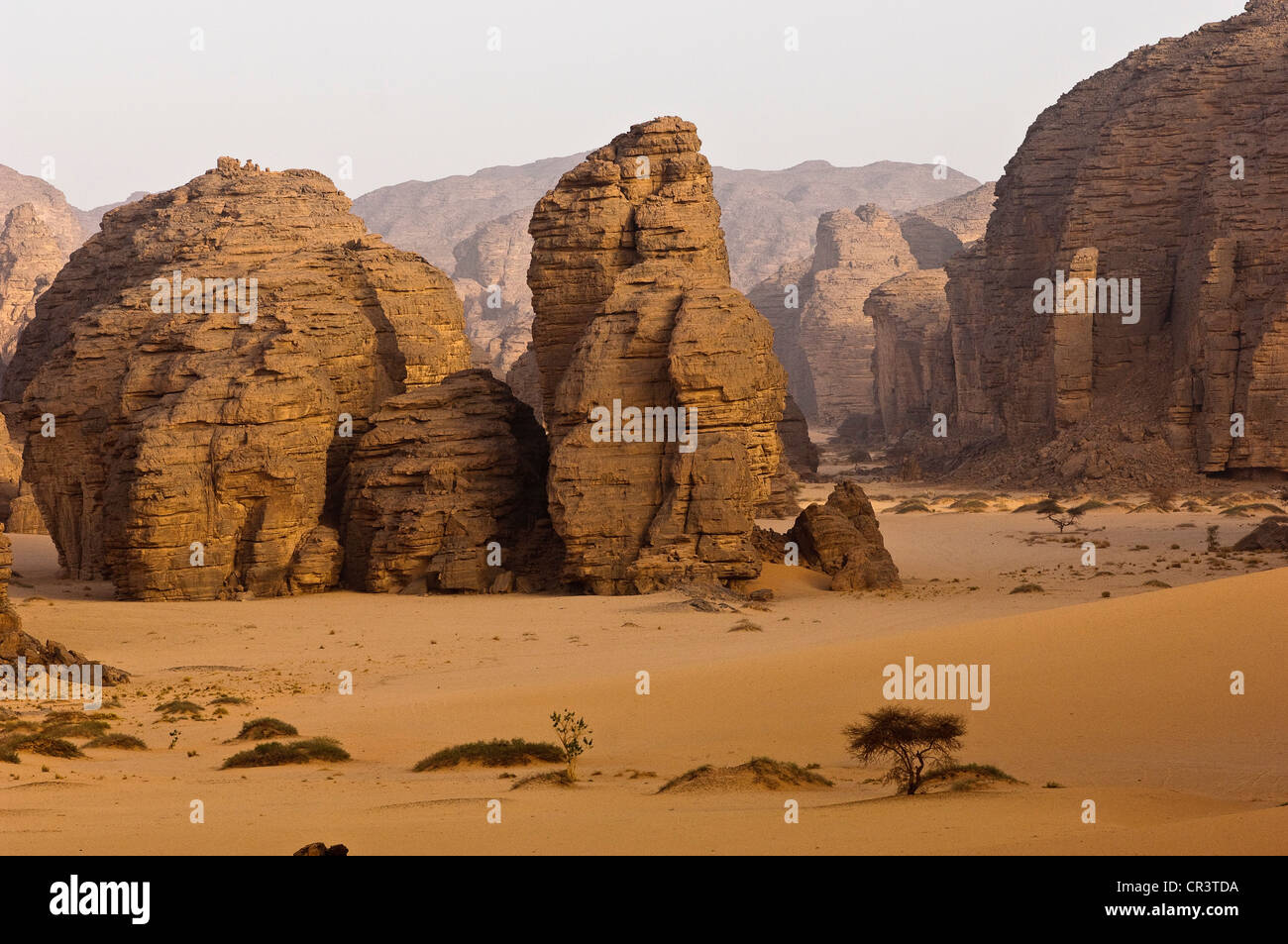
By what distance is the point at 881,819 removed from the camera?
10766 mm

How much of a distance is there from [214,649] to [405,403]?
802cm

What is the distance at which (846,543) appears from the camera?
29.3 meters

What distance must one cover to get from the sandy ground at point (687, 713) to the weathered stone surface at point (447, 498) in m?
1.12

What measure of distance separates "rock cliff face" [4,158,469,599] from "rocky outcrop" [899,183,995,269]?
3178 inches

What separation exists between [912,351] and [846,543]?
163 feet

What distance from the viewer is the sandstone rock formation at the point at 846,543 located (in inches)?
1118

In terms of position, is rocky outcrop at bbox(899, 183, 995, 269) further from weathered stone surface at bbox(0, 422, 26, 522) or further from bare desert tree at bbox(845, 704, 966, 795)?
bare desert tree at bbox(845, 704, 966, 795)

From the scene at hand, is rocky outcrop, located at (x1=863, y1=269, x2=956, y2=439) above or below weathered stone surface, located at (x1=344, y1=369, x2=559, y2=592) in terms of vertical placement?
above

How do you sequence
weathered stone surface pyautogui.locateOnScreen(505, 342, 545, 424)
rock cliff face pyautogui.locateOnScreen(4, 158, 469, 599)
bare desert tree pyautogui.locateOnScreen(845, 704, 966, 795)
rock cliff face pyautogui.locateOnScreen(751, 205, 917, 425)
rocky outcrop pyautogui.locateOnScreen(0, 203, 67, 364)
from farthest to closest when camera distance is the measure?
rock cliff face pyautogui.locateOnScreen(751, 205, 917, 425)
rocky outcrop pyautogui.locateOnScreen(0, 203, 67, 364)
weathered stone surface pyautogui.locateOnScreen(505, 342, 545, 424)
rock cliff face pyautogui.locateOnScreen(4, 158, 469, 599)
bare desert tree pyautogui.locateOnScreen(845, 704, 966, 795)

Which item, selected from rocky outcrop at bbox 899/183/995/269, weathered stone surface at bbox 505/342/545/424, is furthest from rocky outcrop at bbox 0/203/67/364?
rocky outcrop at bbox 899/183/995/269

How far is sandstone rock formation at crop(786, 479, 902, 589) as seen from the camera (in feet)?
93.2

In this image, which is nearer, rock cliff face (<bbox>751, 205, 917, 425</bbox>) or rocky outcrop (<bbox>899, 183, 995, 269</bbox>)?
rock cliff face (<bbox>751, 205, 917, 425</bbox>)
